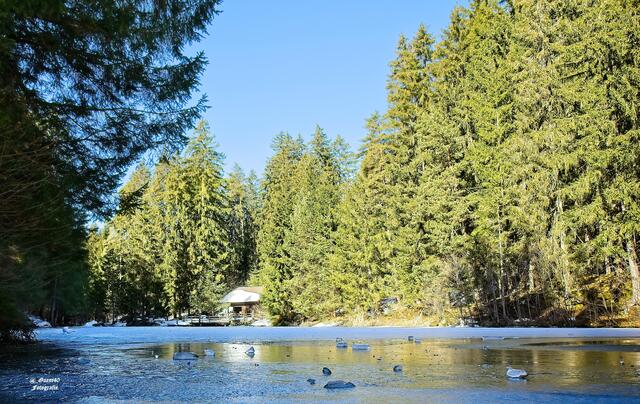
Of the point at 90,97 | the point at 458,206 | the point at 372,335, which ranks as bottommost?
the point at 372,335

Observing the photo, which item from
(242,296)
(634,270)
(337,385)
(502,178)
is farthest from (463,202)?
(242,296)

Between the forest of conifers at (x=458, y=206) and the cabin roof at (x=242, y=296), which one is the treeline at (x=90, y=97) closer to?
the forest of conifers at (x=458, y=206)

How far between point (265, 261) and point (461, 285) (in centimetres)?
2955

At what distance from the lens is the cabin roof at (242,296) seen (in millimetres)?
56469

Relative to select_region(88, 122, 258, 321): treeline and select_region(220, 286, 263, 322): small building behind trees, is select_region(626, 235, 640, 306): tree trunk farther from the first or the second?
select_region(220, 286, 263, 322): small building behind trees

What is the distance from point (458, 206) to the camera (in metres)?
32.8

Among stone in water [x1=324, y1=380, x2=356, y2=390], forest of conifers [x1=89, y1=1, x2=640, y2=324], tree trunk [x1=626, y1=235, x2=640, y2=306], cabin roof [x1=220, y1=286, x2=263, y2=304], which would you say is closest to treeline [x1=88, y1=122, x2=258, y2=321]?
forest of conifers [x1=89, y1=1, x2=640, y2=324]

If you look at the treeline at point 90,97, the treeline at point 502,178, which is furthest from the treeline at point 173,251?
the treeline at point 90,97

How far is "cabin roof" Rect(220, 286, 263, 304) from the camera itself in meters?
56.5

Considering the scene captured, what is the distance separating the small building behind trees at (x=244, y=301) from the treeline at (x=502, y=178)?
813 centimetres

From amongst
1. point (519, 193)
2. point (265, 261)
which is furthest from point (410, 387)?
point (265, 261)

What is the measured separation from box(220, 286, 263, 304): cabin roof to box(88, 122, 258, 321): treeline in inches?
40.1

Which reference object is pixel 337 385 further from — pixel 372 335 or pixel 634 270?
pixel 634 270

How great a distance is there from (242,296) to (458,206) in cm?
3092
